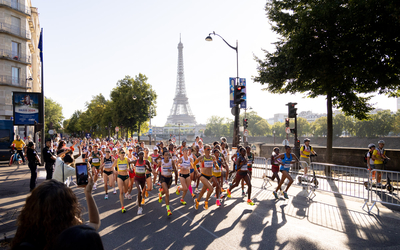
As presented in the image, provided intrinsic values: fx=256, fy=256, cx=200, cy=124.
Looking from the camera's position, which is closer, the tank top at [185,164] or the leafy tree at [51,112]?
the tank top at [185,164]

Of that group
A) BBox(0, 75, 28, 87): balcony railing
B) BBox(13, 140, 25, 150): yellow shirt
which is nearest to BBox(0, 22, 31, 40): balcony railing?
BBox(0, 75, 28, 87): balcony railing

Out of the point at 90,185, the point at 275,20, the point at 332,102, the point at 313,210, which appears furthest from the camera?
the point at 332,102

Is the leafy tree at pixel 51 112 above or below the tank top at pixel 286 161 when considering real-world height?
above

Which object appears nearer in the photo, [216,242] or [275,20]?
[216,242]

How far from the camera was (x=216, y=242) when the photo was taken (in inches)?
216

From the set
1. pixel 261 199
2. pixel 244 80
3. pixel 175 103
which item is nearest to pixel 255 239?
pixel 261 199

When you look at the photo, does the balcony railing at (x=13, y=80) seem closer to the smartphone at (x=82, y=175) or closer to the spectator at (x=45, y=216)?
the smartphone at (x=82, y=175)

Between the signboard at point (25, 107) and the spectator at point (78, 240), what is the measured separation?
23457 mm

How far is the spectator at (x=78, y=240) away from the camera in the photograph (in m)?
1.41

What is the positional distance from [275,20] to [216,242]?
51.5 ft

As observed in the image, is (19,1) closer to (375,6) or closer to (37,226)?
(375,6)

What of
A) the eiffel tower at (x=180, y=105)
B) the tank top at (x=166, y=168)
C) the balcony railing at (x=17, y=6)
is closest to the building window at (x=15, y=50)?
the balcony railing at (x=17, y=6)

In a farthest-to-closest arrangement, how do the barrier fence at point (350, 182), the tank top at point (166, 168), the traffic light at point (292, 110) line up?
the traffic light at point (292, 110) → the barrier fence at point (350, 182) → the tank top at point (166, 168)

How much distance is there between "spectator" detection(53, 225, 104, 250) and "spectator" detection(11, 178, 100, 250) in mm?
299
